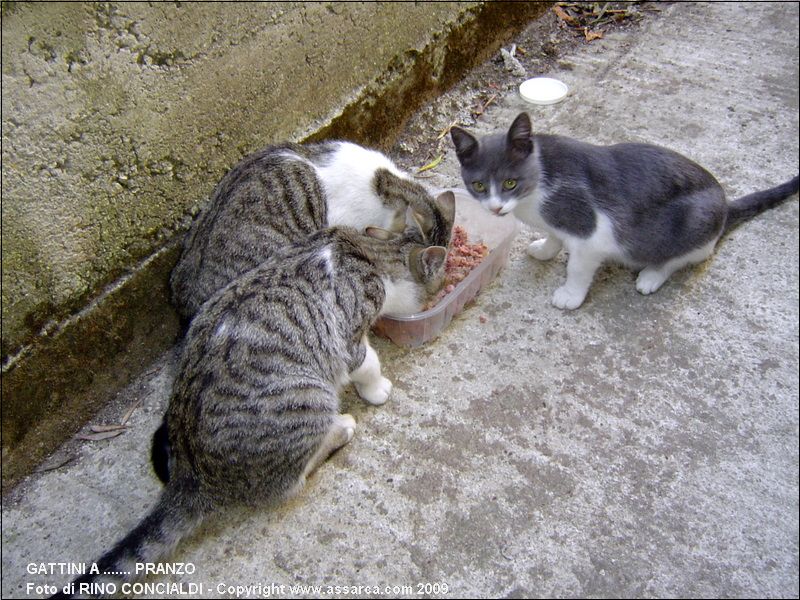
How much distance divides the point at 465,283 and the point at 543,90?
1.92m

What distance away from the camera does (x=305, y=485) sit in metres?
2.50

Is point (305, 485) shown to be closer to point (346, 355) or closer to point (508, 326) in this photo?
point (346, 355)

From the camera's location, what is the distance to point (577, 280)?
2988 mm

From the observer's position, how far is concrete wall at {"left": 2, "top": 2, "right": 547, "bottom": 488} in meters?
2.31

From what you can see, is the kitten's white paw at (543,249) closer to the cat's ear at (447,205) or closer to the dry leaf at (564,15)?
the cat's ear at (447,205)

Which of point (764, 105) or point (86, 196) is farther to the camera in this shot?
point (764, 105)

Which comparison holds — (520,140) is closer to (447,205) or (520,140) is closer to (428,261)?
(447,205)

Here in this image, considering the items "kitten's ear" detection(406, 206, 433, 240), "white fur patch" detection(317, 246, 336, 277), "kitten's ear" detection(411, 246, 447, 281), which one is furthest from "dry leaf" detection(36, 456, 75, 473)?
"kitten's ear" detection(406, 206, 433, 240)

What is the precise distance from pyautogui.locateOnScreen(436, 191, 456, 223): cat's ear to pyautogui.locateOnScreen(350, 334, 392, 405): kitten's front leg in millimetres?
730

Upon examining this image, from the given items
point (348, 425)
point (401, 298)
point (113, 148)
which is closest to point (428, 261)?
point (401, 298)

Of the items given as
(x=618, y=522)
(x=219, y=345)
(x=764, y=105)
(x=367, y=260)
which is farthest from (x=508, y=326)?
(x=764, y=105)

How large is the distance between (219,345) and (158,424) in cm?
84

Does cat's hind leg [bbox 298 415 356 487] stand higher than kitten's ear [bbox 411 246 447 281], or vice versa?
Answer: kitten's ear [bbox 411 246 447 281]

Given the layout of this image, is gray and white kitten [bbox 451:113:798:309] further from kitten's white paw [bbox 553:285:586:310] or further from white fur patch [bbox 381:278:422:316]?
white fur patch [bbox 381:278:422:316]
